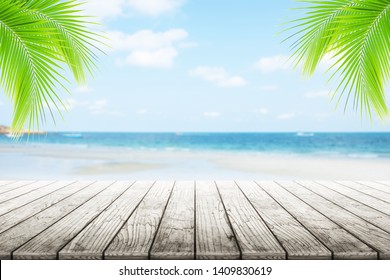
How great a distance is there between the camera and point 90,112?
32.9 m

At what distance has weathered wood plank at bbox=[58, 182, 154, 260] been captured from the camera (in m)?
1.54

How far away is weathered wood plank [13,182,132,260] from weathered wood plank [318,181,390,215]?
5.70 feet

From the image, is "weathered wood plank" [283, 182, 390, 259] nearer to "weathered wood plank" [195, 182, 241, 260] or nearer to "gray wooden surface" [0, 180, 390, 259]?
"gray wooden surface" [0, 180, 390, 259]

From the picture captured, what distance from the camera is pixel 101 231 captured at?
1889 mm

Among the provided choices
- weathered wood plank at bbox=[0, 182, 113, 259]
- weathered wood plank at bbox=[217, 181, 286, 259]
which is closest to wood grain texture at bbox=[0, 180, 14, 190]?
weathered wood plank at bbox=[0, 182, 113, 259]

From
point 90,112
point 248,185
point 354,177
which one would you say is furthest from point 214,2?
point 248,185

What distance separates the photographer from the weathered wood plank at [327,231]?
1556 millimetres

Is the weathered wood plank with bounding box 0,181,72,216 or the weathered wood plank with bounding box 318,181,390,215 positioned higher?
the weathered wood plank with bounding box 318,181,390,215

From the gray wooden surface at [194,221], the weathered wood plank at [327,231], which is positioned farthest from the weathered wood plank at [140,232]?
the weathered wood plank at [327,231]

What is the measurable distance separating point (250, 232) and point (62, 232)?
87 centimetres

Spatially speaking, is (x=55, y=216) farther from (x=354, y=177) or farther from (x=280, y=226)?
(x=354, y=177)

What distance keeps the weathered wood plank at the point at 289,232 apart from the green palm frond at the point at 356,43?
782mm

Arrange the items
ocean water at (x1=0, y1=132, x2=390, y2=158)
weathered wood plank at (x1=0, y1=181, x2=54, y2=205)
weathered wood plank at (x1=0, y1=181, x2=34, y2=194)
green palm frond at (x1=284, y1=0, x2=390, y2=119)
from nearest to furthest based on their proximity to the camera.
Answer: green palm frond at (x1=284, y1=0, x2=390, y2=119), weathered wood plank at (x1=0, y1=181, x2=54, y2=205), weathered wood plank at (x1=0, y1=181, x2=34, y2=194), ocean water at (x1=0, y1=132, x2=390, y2=158)

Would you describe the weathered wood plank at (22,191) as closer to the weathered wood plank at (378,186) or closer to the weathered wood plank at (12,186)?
the weathered wood plank at (12,186)
